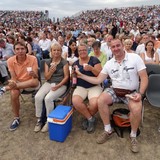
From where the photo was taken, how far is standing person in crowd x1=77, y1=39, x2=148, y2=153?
2635 mm

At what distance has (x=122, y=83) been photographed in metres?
2.77

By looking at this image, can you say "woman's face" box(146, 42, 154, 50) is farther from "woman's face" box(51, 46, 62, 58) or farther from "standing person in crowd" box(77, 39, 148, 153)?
"woman's face" box(51, 46, 62, 58)

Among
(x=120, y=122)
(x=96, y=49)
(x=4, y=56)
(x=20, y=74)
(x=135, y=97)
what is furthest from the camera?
(x=4, y=56)

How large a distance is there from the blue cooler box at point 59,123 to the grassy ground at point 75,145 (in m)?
0.09

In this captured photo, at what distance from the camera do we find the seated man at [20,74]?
3.11 metres

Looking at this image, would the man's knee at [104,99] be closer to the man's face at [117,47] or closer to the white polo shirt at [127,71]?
the white polo shirt at [127,71]

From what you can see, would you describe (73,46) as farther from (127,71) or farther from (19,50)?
(127,71)

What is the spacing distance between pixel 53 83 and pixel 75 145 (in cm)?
109

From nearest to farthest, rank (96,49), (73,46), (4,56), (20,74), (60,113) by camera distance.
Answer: (60,113)
(20,74)
(96,49)
(73,46)
(4,56)

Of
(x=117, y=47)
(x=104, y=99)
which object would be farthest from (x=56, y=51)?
(x=104, y=99)

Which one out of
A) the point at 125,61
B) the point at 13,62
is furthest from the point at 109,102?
the point at 13,62

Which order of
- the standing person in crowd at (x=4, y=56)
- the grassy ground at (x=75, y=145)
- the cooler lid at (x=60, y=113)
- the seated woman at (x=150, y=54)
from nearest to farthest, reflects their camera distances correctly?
the grassy ground at (x=75, y=145) → the cooler lid at (x=60, y=113) → the seated woman at (x=150, y=54) → the standing person in crowd at (x=4, y=56)

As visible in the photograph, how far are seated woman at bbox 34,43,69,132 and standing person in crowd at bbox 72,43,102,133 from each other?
24 centimetres

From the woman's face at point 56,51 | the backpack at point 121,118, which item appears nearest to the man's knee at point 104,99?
the backpack at point 121,118
